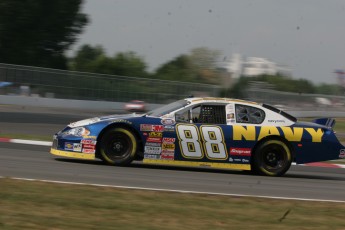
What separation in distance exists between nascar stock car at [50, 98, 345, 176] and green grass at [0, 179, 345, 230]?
8.41 ft

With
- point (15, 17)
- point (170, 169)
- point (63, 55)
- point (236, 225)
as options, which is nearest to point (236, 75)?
point (63, 55)

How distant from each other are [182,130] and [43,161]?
2513 millimetres

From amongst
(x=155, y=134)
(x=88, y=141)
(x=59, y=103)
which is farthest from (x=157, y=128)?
(x=59, y=103)

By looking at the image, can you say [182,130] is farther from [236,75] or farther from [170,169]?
[236,75]

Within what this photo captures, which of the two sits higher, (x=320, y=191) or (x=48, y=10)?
(x=48, y=10)

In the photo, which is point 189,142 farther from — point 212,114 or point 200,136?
point 212,114

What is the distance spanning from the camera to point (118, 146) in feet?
34.2

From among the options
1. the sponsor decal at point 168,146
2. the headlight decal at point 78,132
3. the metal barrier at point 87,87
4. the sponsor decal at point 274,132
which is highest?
the metal barrier at point 87,87

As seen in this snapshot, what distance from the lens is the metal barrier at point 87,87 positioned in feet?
125

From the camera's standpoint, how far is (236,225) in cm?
612

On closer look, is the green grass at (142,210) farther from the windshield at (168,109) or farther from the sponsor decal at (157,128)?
the windshield at (168,109)

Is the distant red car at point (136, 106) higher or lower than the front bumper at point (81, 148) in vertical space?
higher

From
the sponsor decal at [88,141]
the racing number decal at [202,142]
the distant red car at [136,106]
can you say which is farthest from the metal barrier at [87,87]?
the racing number decal at [202,142]

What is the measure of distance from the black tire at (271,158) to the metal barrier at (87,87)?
1128 inches
